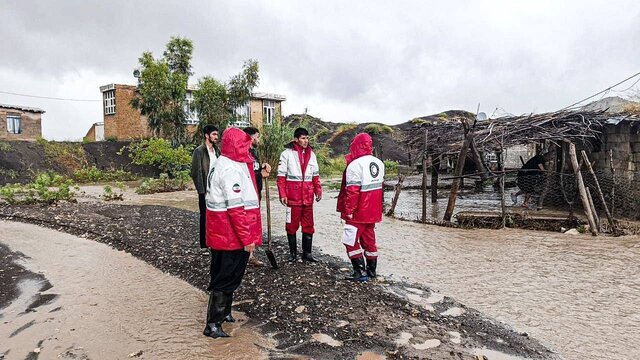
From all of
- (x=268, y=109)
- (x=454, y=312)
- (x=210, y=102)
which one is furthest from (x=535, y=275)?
(x=268, y=109)

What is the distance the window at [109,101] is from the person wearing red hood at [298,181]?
79.2ft

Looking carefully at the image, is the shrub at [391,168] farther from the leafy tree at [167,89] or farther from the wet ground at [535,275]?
the wet ground at [535,275]

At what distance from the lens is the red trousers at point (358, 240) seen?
5.45 meters

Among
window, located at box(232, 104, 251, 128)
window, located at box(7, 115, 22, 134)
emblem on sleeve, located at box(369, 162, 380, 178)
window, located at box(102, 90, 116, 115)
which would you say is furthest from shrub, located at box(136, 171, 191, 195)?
window, located at box(7, 115, 22, 134)

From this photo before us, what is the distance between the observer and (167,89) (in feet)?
73.2

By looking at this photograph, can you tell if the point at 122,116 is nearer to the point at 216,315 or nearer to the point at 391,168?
the point at 391,168

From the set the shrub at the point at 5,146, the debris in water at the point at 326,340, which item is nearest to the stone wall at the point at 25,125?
the shrub at the point at 5,146

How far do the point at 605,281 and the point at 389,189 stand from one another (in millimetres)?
12177

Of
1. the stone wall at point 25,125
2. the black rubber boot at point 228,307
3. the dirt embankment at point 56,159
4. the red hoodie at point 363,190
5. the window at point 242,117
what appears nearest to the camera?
the black rubber boot at point 228,307

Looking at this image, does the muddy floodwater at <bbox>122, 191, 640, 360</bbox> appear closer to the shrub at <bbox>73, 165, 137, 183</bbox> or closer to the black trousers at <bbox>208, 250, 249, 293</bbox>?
the black trousers at <bbox>208, 250, 249, 293</bbox>

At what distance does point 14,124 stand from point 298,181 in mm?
28522

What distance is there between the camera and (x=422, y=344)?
393 cm

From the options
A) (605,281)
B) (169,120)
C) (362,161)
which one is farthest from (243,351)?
(169,120)

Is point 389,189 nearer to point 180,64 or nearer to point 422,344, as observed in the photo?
point 180,64
